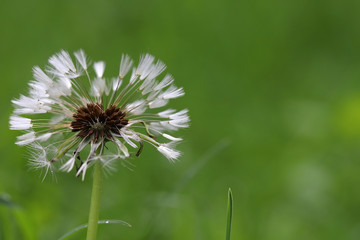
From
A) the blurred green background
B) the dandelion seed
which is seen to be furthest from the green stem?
the blurred green background

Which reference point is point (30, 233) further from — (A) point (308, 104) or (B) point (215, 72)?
(B) point (215, 72)

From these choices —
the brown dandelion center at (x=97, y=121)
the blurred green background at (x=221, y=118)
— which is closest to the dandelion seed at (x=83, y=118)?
the brown dandelion center at (x=97, y=121)

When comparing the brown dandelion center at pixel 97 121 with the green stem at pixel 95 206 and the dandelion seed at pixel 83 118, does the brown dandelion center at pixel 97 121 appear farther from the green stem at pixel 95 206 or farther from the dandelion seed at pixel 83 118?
the green stem at pixel 95 206

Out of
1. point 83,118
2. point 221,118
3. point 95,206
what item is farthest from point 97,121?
point 221,118

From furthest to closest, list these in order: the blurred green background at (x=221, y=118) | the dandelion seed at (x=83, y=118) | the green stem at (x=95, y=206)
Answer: the blurred green background at (x=221, y=118), the dandelion seed at (x=83, y=118), the green stem at (x=95, y=206)

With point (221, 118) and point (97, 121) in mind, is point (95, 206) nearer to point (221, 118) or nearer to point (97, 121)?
point (97, 121)

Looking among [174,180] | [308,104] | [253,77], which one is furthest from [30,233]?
[253,77]

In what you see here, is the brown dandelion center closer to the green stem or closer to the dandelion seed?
the dandelion seed
